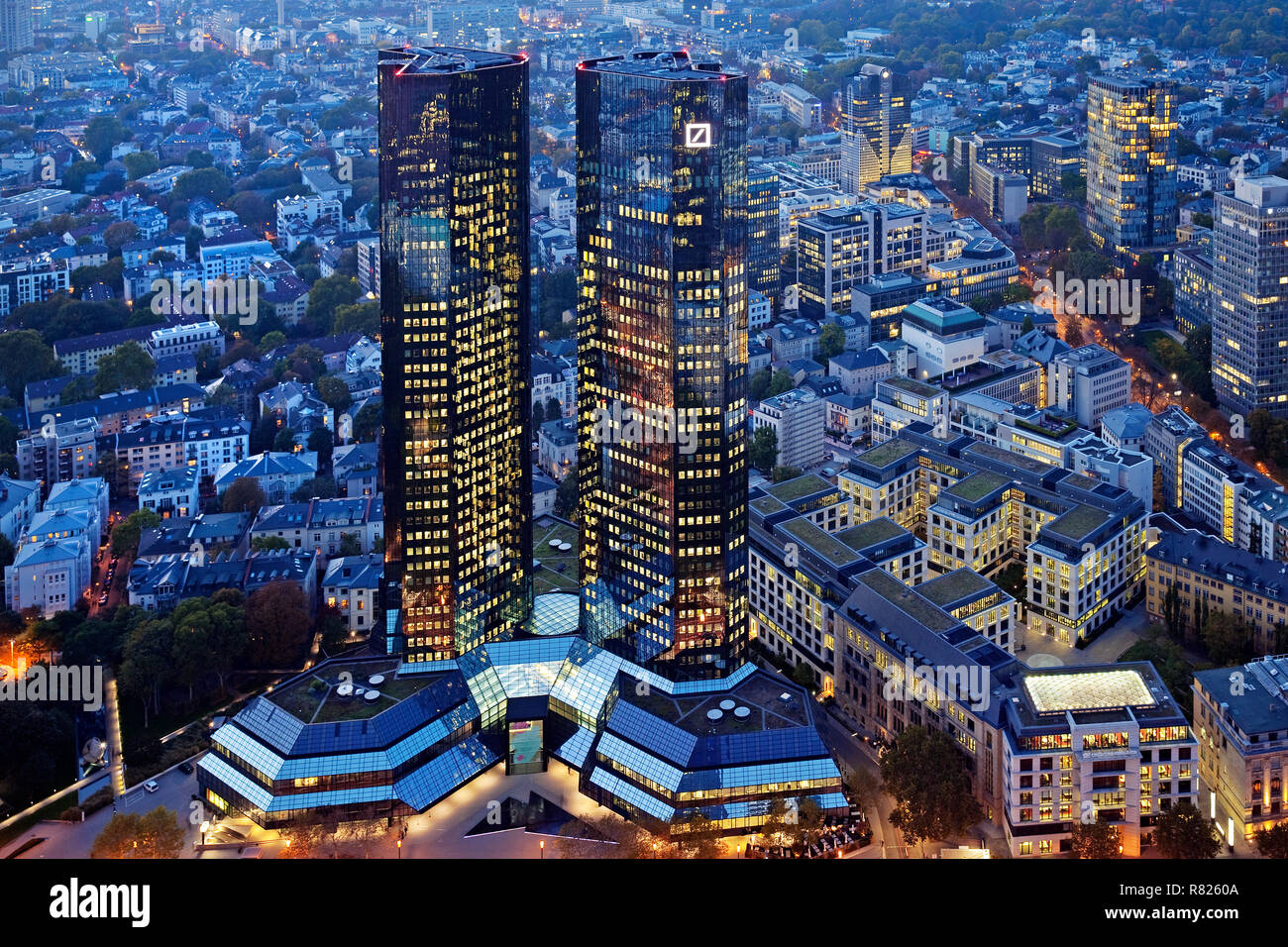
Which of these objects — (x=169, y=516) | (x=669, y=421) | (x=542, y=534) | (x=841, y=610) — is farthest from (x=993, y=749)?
(x=169, y=516)

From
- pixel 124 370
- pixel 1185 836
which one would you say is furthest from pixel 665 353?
pixel 124 370

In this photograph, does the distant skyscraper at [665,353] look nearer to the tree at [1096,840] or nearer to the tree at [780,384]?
the tree at [1096,840]
